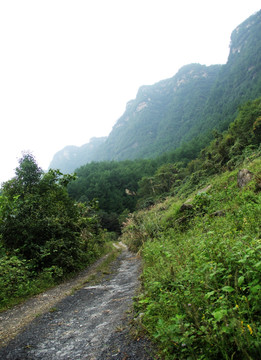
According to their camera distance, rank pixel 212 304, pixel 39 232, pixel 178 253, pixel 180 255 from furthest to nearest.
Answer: pixel 39 232 → pixel 178 253 → pixel 180 255 → pixel 212 304

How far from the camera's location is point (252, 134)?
2409cm

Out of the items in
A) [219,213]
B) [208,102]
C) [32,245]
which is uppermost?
[208,102]

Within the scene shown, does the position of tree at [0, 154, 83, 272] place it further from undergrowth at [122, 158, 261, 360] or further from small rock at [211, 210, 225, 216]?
small rock at [211, 210, 225, 216]

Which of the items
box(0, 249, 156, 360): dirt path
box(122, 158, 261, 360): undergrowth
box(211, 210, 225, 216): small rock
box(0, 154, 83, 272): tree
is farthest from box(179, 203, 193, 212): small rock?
box(0, 249, 156, 360): dirt path

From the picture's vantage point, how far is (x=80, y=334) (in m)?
3.59

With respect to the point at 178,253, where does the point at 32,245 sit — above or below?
above

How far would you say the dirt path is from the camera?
2865mm

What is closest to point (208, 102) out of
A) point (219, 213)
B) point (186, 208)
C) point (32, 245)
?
point (186, 208)

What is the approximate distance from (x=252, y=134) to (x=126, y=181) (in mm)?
63406

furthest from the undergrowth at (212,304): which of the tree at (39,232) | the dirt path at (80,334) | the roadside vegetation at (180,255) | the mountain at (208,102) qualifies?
the mountain at (208,102)

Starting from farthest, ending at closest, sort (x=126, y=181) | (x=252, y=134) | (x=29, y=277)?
1. (x=126, y=181)
2. (x=252, y=134)
3. (x=29, y=277)

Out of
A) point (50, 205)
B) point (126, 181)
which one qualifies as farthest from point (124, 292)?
point (126, 181)

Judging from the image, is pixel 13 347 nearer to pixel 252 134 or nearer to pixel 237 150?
pixel 237 150

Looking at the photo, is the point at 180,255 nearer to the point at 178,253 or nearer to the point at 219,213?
the point at 178,253
